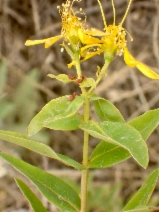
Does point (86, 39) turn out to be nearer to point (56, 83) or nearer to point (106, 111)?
point (106, 111)

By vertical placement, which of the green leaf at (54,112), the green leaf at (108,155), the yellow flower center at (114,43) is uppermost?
the yellow flower center at (114,43)

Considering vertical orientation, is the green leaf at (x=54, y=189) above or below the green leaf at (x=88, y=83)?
below

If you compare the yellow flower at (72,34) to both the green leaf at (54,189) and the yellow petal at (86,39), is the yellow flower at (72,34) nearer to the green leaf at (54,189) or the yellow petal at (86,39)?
the yellow petal at (86,39)

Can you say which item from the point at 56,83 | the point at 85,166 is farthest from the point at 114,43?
the point at 56,83

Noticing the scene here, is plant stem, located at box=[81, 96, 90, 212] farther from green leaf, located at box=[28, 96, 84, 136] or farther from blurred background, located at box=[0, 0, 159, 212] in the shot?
blurred background, located at box=[0, 0, 159, 212]

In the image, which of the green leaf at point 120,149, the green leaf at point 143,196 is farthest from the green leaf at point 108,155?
the green leaf at point 143,196

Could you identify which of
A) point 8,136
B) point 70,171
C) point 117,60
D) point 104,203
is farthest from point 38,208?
point 117,60

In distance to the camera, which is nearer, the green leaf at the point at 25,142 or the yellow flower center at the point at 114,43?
the green leaf at the point at 25,142
